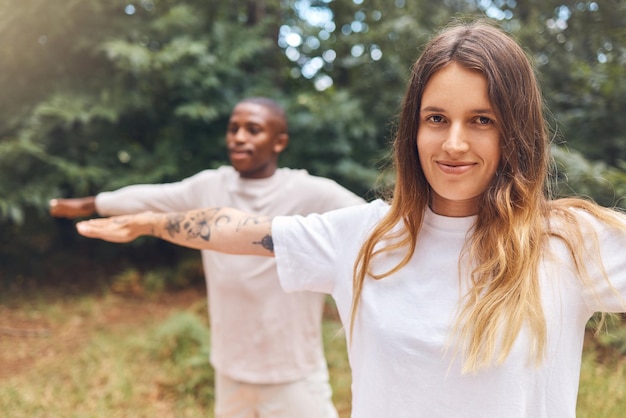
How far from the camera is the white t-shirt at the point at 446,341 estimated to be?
1.07 m

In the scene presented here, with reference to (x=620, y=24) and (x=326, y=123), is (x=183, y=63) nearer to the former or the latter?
(x=326, y=123)

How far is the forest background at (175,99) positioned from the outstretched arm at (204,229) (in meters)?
2.81

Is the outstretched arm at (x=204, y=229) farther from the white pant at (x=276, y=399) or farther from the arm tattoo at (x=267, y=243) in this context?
the white pant at (x=276, y=399)

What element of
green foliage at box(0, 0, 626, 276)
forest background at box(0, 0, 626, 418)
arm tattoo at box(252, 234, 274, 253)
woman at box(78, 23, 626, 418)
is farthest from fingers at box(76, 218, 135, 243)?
green foliage at box(0, 0, 626, 276)

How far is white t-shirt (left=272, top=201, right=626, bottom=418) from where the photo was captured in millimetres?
1074

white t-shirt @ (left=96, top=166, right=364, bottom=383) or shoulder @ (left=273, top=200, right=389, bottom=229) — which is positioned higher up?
shoulder @ (left=273, top=200, right=389, bottom=229)

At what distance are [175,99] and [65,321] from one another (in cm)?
260

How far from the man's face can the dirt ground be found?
2834 millimetres

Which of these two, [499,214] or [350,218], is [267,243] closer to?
[350,218]

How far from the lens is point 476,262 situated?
1164mm

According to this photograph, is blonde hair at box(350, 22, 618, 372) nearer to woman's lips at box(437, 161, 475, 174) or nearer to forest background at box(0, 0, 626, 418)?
woman's lips at box(437, 161, 475, 174)

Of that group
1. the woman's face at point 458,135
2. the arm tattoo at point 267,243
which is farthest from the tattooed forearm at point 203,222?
the woman's face at point 458,135

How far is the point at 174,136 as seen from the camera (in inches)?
227

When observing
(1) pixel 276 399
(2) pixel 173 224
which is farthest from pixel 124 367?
(2) pixel 173 224
